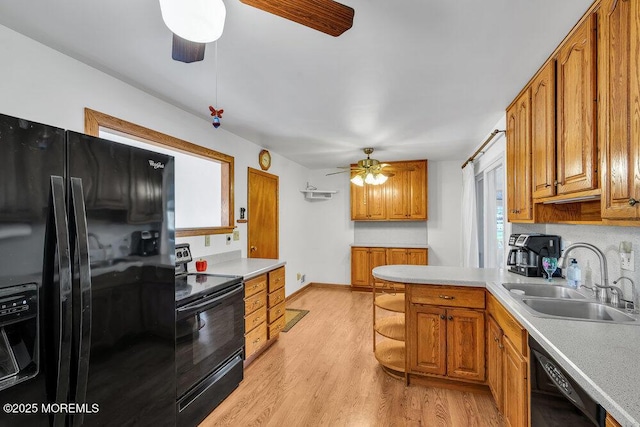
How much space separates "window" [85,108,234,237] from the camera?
7.41 ft

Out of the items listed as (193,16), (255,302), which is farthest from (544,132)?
(255,302)

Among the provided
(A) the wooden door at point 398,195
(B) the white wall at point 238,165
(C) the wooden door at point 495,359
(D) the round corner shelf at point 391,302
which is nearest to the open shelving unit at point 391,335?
(D) the round corner shelf at point 391,302

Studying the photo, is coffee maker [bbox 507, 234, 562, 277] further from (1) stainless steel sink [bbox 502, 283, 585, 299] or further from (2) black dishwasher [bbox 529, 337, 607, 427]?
(2) black dishwasher [bbox 529, 337, 607, 427]

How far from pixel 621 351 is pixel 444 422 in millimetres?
1328

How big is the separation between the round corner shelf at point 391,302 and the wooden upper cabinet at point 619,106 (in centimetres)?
167

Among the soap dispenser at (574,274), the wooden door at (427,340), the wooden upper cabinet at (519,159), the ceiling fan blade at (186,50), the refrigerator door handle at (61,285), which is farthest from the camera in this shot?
the wooden door at (427,340)

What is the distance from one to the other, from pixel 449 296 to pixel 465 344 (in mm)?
383

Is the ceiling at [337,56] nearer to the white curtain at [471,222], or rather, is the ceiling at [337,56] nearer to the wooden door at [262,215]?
the wooden door at [262,215]

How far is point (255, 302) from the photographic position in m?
2.79

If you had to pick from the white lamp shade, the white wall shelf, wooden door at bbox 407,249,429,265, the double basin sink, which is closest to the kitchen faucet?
the double basin sink

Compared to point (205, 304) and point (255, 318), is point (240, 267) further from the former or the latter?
point (205, 304)

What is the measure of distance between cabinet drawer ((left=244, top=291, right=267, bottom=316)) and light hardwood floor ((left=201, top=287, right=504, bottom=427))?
54cm

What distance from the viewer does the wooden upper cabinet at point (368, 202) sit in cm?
539

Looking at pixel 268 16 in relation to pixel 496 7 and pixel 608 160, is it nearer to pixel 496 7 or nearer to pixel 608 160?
pixel 496 7
